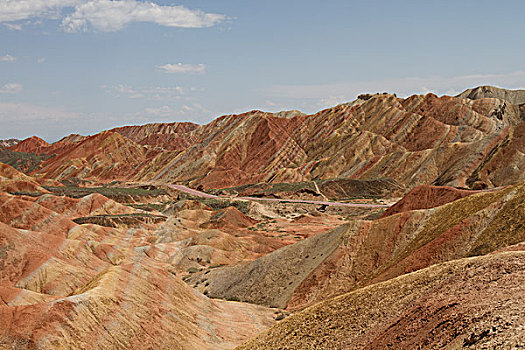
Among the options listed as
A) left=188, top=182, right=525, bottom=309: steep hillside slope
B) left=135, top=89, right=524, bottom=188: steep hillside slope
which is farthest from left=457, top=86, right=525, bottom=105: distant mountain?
left=188, top=182, right=525, bottom=309: steep hillside slope

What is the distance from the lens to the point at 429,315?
10.9 metres

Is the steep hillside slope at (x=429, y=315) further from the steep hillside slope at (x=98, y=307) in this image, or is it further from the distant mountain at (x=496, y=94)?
the distant mountain at (x=496, y=94)

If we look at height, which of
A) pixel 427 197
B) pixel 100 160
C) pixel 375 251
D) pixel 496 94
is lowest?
pixel 100 160

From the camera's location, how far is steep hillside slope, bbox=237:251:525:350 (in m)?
8.84

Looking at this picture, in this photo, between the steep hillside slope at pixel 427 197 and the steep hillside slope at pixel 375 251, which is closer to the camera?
the steep hillside slope at pixel 375 251

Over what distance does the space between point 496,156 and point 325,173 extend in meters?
42.4

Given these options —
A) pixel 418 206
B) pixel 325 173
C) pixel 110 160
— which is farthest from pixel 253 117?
pixel 418 206

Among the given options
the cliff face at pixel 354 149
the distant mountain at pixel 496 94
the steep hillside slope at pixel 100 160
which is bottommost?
the steep hillside slope at pixel 100 160

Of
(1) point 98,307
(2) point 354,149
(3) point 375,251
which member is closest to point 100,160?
(2) point 354,149

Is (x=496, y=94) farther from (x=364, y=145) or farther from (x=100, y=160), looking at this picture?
(x=100, y=160)

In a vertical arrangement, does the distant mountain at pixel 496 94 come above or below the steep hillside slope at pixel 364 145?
above

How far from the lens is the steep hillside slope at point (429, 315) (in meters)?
8.84

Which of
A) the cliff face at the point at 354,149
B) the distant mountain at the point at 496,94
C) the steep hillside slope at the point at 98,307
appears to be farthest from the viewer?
the distant mountain at the point at 496,94

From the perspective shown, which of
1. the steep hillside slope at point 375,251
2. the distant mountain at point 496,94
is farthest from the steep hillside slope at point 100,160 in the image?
the distant mountain at point 496,94
